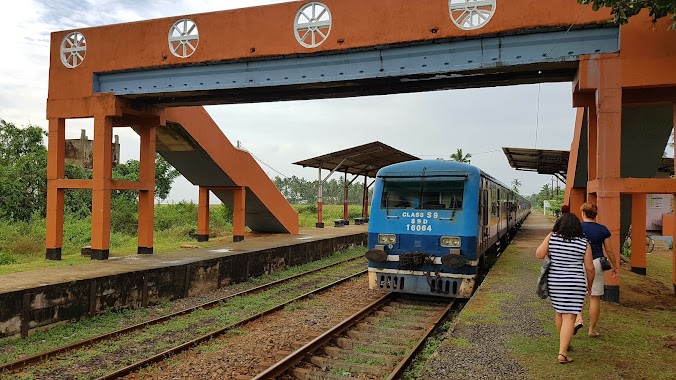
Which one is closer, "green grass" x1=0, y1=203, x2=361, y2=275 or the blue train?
the blue train

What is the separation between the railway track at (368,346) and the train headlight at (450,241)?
3.88 feet

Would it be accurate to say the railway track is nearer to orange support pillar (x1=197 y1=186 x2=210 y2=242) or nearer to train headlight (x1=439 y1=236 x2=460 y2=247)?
train headlight (x1=439 y1=236 x2=460 y2=247)

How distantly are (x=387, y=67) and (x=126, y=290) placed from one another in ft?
23.9

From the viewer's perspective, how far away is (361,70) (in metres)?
10.5

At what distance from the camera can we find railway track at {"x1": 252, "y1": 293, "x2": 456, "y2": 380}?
18.7 ft

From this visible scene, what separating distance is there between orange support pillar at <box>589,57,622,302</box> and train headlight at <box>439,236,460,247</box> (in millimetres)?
2383

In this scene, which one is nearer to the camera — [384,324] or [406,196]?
[384,324]

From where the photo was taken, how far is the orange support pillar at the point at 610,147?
7.73 m

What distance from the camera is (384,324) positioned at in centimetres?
791

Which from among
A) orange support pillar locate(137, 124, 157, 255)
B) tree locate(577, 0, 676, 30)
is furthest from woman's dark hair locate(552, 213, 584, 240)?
orange support pillar locate(137, 124, 157, 255)

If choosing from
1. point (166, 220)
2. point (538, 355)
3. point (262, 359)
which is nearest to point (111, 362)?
point (262, 359)

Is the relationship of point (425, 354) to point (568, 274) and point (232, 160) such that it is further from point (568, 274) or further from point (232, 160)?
point (232, 160)

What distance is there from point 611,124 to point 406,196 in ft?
12.4

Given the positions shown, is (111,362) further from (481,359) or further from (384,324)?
(481,359)
